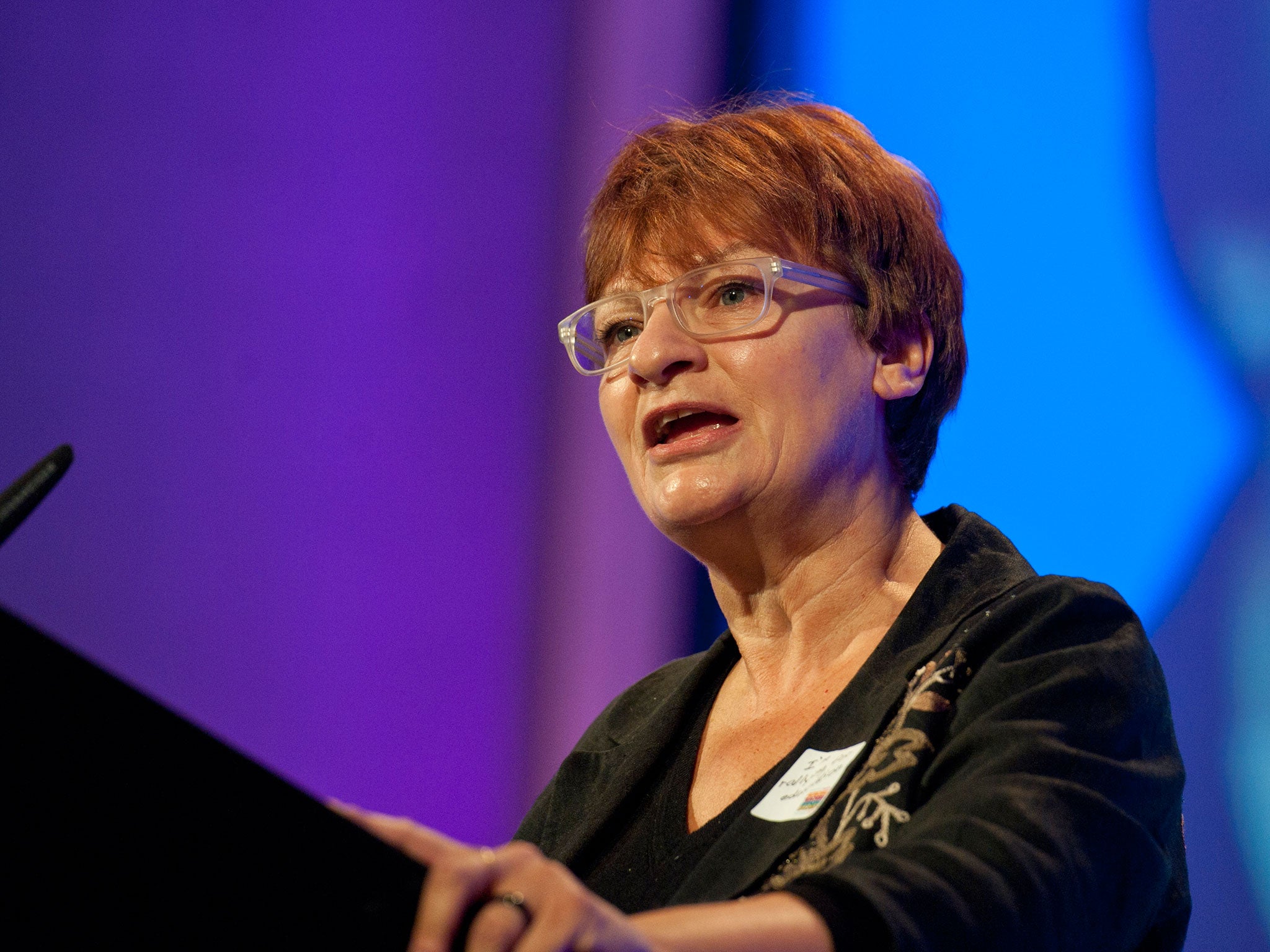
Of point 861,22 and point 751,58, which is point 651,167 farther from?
point 751,58

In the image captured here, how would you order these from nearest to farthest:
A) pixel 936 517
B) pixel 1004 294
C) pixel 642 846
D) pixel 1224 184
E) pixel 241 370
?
pixel 642 846 → pixel 936 517 → pixel 1224 184 → pixel 1004 294 → pixel 241 370

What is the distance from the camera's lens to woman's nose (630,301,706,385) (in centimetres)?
146

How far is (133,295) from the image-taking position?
7.06 feet

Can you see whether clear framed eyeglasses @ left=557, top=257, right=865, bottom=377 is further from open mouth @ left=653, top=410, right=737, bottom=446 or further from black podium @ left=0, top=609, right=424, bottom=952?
black podium @ left=0, top=609, right=424, bottom=952

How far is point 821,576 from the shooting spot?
58.6 inches

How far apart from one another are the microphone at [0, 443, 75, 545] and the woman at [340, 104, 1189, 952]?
53cm

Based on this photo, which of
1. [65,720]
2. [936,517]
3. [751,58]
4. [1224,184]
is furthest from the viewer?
[751,58]

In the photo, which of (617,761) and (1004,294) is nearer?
(617,761)

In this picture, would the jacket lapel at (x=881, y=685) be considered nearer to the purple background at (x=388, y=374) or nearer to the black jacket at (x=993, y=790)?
the black jacket at (x=993, y=790)

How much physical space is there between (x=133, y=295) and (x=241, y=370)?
247 mm

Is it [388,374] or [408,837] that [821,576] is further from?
[388,374]

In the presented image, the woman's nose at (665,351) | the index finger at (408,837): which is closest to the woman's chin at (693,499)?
the woman's nose at (665,351)

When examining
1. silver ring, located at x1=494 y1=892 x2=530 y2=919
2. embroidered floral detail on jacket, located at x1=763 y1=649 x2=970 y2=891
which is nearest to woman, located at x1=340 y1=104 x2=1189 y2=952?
embroidered floral detail on jacket, located at x1=763 y1=649 x2=970 y2=891

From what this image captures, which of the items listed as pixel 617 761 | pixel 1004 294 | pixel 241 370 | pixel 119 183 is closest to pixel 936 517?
pixel 617 761
